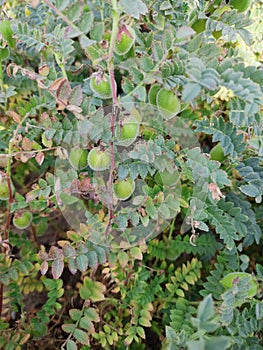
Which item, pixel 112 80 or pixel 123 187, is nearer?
pixel 112 80

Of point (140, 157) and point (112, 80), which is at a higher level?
point (112, 80)

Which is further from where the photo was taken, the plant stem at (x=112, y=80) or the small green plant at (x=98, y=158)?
the small green plant at (x=98, y=158)

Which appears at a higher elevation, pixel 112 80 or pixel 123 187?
pixel 112 80

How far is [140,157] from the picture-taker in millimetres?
884

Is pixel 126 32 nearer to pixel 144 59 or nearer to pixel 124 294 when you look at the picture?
pixel 144 59

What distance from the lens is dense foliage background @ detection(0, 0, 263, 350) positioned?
0.83 m

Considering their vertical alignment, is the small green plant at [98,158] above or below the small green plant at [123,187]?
above

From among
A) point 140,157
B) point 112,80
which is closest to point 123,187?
point 140,157

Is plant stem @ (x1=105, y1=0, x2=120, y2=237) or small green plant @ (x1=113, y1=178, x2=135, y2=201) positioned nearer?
plant stem @ (x1=105, y1=0, x2=120, y2=237)

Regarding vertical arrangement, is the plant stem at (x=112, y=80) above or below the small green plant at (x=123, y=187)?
above

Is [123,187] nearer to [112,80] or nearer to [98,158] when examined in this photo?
[98,158]

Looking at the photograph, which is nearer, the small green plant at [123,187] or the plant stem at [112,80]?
the plant stem at [112,80]

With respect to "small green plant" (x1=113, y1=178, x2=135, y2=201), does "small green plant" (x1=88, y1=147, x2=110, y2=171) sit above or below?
above

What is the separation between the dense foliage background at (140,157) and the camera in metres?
0.83
